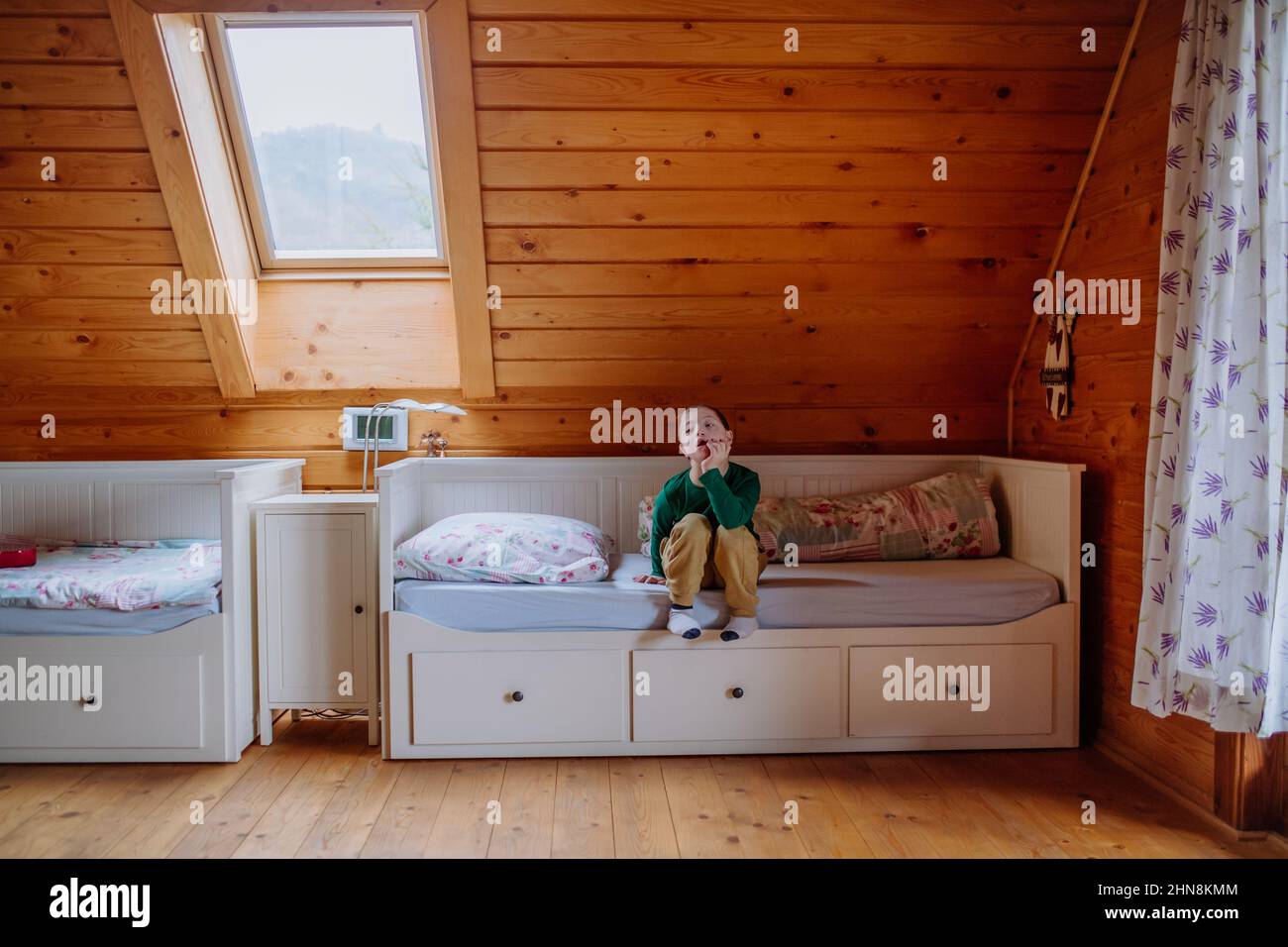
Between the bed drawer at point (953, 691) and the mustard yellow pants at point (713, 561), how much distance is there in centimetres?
37

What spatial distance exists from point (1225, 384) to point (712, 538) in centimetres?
126

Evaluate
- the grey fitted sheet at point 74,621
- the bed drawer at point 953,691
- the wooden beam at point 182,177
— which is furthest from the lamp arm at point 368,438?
the bed drawer at point 953,691

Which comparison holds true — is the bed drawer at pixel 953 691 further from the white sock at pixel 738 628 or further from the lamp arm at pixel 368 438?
the lamp arm at pixel 368 438

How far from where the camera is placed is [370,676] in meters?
2.76

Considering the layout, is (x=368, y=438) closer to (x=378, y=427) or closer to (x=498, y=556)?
(x=378, y=427)

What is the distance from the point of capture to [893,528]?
10.1ft

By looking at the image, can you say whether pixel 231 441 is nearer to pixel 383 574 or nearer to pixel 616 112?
pixel 383 574

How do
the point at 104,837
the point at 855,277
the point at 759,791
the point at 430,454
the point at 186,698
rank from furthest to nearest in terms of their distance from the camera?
the point at 430,454
the point at 855,277
the point at 186,698
the point at 759,791
the point at 104,837

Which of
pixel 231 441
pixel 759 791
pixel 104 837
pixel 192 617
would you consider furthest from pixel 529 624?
pixel 231 441

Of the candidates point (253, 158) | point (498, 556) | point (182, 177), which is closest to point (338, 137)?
point (253, 158)

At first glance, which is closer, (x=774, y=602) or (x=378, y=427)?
(x=774, y=602)

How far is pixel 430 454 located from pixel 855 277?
1561mm

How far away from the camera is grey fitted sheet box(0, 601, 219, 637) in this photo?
8.45 ft

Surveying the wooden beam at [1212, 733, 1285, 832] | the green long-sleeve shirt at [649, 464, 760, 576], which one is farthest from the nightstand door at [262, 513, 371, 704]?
the wooden beam at [1212, 733, 1285, 832]
